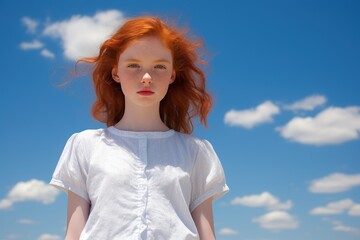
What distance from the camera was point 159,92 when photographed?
367 centimetres

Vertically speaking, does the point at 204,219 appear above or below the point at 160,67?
below

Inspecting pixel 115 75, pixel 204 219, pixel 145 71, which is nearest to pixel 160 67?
pixel 145 71

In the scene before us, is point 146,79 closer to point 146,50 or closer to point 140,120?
point 146,50

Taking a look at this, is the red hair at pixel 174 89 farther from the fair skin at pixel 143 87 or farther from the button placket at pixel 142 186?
the button placket at pixel 142 186

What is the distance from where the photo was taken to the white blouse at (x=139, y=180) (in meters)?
3.39

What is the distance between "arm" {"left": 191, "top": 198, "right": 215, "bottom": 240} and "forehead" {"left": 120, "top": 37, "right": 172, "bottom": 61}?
1025 mm

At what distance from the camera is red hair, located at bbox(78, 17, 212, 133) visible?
3.89 metres

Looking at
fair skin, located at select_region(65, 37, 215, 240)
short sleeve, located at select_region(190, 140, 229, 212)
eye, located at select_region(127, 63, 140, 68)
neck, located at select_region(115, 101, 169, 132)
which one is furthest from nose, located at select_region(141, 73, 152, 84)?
short sleeve, located at select_region(190, 140, 229, 212)

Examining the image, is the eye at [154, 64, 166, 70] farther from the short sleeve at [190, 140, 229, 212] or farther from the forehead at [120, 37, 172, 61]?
the short sleeve at [190, 140, 229, 212]

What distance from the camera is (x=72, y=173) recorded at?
359 cm

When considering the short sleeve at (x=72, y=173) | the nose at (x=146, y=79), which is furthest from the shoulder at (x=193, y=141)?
the short sleeve at (x=72, y=173)

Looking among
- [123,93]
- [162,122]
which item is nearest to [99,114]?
[123,93]

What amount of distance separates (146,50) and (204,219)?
119cm

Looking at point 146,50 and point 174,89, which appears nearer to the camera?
point 146,50
